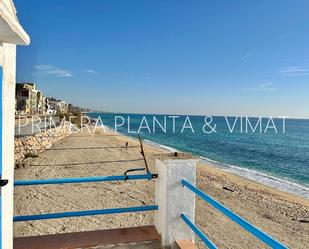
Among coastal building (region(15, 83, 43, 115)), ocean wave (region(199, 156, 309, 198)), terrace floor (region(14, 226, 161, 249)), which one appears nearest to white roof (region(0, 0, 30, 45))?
terrace floor (region(14, 226, 161, 249))

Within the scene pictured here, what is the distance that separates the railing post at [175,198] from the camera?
10.0ft

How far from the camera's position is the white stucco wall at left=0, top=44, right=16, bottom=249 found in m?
2.32

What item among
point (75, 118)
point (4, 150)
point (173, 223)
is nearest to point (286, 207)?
point (173, 223)

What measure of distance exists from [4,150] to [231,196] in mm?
12455

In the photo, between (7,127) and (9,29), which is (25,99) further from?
(9,29)

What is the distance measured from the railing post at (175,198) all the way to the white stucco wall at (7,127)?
1532 mm

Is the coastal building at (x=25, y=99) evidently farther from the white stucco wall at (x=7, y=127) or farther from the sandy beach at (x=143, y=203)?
the white stucco wall at (x=7, y=127)

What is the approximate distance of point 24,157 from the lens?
1892 centimetres

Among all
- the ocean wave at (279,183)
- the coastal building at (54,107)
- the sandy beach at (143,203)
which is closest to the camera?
the sandy beach at (143,203)

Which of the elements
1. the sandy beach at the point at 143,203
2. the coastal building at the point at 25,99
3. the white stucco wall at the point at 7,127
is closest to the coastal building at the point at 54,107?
the coastal building at the point at 25,99

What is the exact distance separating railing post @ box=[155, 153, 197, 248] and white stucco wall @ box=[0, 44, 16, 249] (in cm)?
153

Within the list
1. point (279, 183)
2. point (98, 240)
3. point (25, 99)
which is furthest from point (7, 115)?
point (25, 99)

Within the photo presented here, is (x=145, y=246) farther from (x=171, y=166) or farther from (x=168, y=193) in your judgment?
(x=171, y=166)

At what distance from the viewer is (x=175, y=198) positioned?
308 cm
